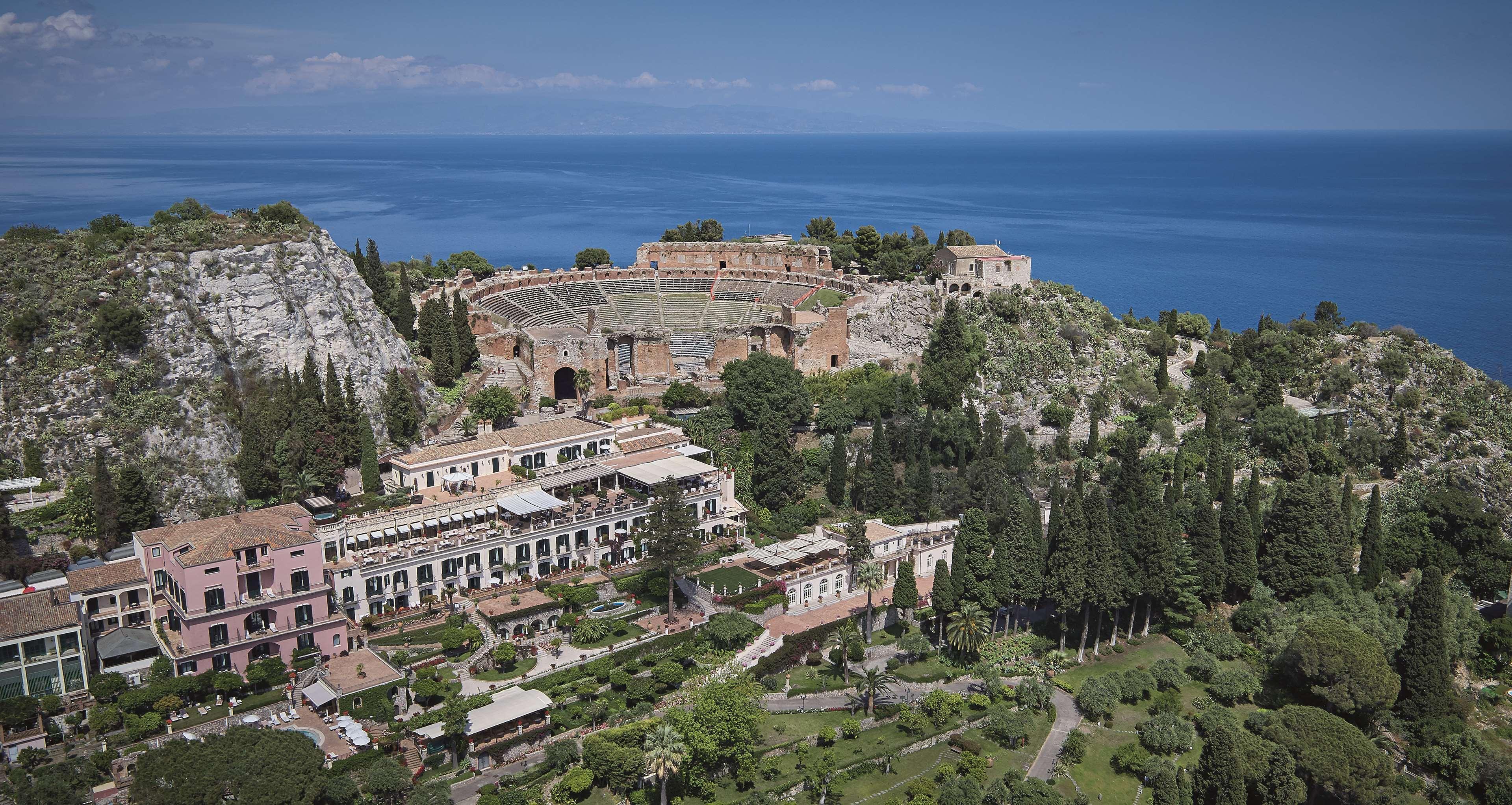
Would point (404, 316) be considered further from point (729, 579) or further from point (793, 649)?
point (793, 649)

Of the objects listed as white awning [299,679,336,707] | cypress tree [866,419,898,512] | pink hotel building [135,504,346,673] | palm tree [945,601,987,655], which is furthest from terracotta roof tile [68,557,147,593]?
cypress tree [866,419,898,512]

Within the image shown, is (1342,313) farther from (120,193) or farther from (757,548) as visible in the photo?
(120,193)

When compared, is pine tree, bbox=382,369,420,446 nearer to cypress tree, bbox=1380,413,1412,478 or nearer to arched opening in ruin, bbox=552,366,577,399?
arched opening in ruin, bbox=552,366,577,399

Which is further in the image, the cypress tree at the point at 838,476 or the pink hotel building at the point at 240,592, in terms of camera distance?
the cypress tree at the point at 838,476

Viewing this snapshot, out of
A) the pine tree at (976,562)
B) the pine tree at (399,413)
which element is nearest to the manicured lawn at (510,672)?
the pine tree at (976,562)

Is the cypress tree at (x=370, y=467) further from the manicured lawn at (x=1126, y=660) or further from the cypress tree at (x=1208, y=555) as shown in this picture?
the cypress tree at (x=1208, y=555)

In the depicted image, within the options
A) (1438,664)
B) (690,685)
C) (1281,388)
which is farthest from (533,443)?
(1281,388)
